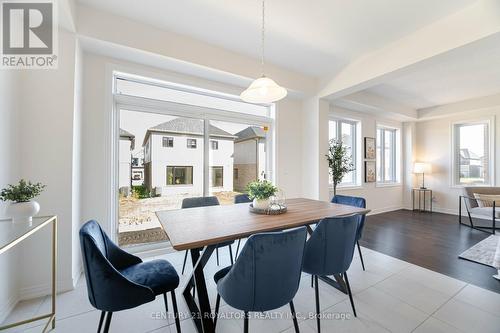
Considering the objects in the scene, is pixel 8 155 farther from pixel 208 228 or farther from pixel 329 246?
pixel 329 246

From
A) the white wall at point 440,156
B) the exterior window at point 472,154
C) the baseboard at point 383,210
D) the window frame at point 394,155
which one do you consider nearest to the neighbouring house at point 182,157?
the baseboard at point 383,210

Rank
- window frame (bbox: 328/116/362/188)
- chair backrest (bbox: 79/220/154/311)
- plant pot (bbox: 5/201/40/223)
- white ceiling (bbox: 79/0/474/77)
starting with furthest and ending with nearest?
window frame (bbox: 328/116/362/188)
white ceiling (bbox: 79/0/474/77)
plant pot (bbox: 5/201/40/223)
chair backrest (bbox: 79/220/154/311)

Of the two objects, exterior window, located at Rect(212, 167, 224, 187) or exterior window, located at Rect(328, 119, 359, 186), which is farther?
exterior window, located at Rect(328, 119, 359, 186)

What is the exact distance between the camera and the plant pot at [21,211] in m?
1.49

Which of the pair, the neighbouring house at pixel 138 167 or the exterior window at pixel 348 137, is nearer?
the neighbouring house at pixel 138 167

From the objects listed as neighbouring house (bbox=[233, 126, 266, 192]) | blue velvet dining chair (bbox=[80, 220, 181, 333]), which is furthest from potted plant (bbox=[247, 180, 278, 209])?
neighbouring house (bbox=[233, 126, 266, 192])

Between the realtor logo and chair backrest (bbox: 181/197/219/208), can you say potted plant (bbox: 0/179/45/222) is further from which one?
chair backrest (bbox: 181/197/219/208)

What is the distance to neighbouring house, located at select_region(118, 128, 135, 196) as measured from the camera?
288cm

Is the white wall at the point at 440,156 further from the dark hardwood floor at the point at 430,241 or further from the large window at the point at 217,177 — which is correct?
the large window at the point at 217,177

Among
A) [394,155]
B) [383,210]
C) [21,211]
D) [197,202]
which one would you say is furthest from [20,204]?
[394,155]

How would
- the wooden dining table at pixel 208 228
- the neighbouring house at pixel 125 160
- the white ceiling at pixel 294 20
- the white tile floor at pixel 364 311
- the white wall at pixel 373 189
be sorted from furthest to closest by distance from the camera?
the white wall at pixel 373 189
the neighbouring house at pixel 125 160
the white ceiling at pixel 294 20
the white tile floor at pixel 364 311
the wooden dining table at pixel 208 228

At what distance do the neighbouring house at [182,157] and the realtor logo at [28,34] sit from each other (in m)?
1.28

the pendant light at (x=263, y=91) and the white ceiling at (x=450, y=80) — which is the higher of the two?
the white ceiling at (x=450, y=80)

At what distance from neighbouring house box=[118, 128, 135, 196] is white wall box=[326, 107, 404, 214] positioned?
4.05 metres
